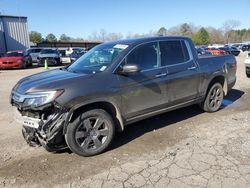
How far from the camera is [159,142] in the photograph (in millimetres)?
4887

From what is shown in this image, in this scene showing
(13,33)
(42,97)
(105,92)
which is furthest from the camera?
(13,33)

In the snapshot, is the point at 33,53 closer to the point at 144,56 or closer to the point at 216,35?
the point at 144,56

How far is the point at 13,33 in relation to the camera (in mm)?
37031

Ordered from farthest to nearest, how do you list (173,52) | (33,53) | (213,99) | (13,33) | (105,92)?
1. (13,33)
2. (33,53)
3. (213,99)
4. (173,52)
5. (105,92)

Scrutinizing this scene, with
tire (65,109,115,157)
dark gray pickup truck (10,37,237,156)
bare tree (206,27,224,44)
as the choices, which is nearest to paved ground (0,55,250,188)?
tire (65,109,115,157)

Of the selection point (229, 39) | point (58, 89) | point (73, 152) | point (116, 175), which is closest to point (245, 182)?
point (116, 175)

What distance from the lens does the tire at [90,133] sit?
421cm

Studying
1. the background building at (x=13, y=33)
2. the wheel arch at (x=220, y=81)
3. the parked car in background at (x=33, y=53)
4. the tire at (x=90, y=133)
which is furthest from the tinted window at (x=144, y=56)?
the background building at (x=13, y=33)

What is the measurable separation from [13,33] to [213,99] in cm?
3584

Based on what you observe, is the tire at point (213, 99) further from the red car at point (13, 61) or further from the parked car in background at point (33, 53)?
the parked car in background at point (33, 53)

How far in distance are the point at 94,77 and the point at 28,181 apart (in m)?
1.78

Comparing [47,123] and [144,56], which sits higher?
[144,56]

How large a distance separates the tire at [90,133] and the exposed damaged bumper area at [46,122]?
0.17m

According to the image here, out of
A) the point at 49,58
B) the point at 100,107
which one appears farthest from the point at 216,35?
the point at 100,107
